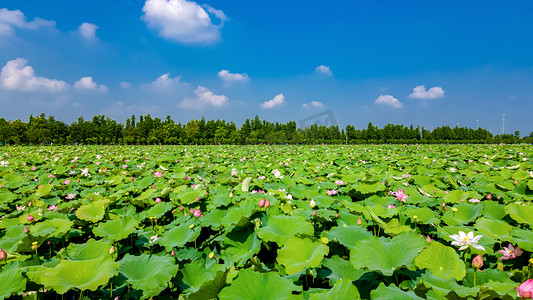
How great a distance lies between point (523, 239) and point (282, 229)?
136cm

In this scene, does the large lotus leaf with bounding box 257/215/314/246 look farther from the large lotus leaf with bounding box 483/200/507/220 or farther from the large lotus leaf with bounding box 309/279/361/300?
the large lotus leaf with bounding box 483/200/507/220

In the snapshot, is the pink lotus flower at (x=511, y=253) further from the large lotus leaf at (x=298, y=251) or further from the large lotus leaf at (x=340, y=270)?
the large lotus leaf at (x=298, y=251)

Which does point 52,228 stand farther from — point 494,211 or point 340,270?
point 494,211

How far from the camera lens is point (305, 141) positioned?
53.9m

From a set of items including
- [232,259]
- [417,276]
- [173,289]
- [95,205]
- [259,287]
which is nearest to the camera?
[259,287]

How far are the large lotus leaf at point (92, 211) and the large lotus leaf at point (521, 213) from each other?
10.3ft

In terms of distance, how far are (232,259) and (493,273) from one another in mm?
1320

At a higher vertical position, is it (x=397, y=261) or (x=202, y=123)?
(x=202, y=123)

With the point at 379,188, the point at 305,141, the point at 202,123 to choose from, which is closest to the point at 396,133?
the point at 305,141

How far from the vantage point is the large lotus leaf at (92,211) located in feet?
6.91

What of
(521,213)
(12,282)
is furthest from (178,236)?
(521,213)

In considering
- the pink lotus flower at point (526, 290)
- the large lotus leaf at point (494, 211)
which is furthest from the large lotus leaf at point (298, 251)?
the large lotus leaf at point (494, 211)

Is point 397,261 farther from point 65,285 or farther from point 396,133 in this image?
point 396,133

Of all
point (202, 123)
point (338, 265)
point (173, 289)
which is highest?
point (202, 123)
